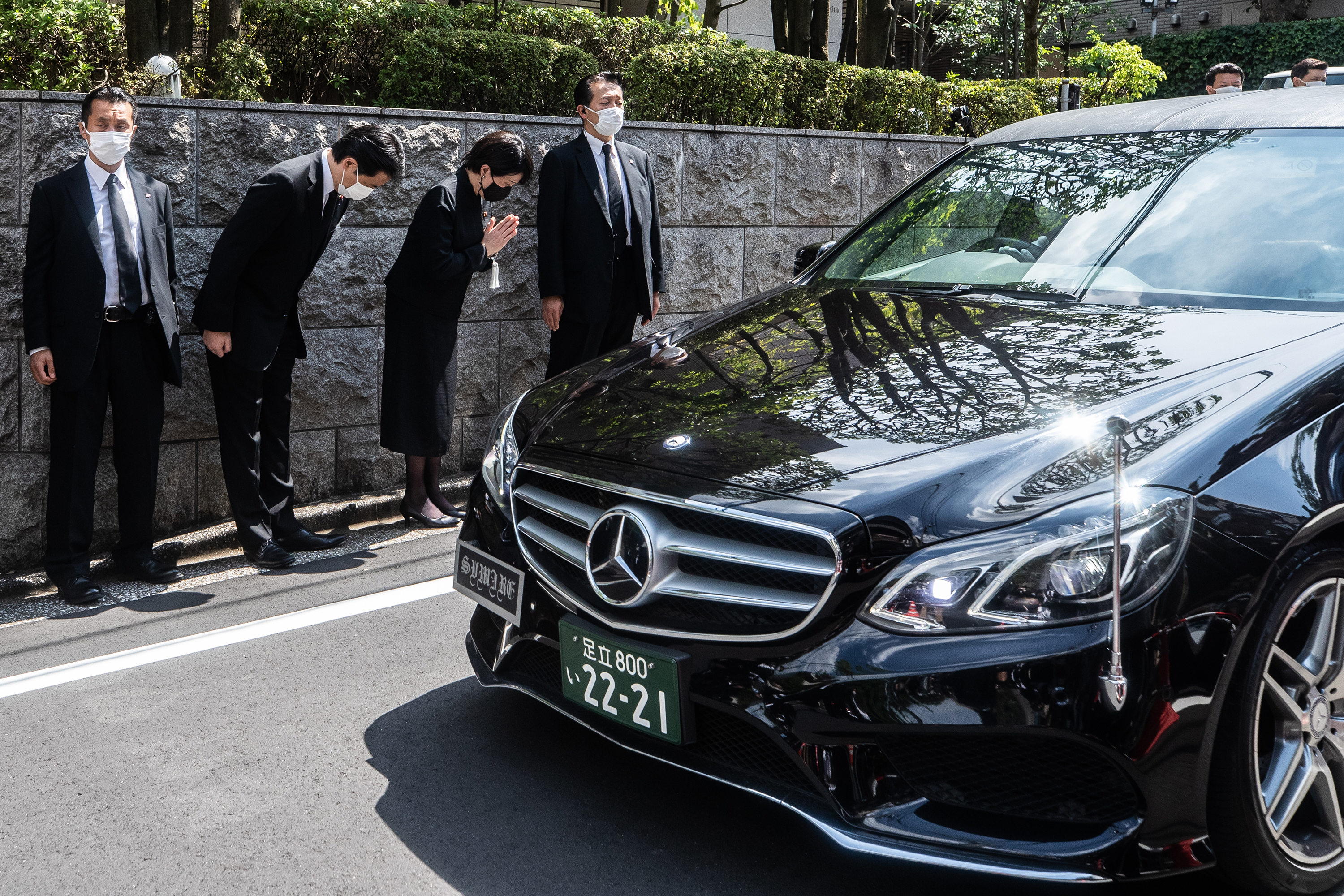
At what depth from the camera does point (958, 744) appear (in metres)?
2.43

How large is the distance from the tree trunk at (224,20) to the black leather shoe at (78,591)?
11.5 ft

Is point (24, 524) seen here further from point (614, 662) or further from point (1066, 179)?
point (1066, 179)

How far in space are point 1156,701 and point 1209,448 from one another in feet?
1.84

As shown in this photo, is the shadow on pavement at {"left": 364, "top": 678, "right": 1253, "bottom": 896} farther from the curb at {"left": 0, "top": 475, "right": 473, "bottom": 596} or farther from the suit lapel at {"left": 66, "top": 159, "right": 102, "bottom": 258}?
the suit lapel at {"left": 66, "top": 159, "right": 102, "bottom": 258}

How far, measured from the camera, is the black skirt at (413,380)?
5922mm

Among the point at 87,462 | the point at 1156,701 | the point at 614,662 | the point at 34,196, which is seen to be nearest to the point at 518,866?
the point at 614,662

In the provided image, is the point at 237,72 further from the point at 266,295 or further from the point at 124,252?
the point at 124,252

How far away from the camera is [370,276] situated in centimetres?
641

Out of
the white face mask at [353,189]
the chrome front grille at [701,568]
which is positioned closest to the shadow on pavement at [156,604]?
the white face mask at [353,189]

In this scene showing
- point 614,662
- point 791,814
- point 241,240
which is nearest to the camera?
point 614,662

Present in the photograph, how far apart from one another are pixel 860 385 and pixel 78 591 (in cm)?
341

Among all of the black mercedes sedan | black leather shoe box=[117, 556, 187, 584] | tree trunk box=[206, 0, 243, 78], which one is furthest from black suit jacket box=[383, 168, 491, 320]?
the black mercedes sedan

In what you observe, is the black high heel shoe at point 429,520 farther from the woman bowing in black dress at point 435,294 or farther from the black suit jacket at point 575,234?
the black suit jacket at point 575,234

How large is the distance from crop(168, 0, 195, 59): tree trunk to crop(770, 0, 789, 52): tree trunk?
7.33m
